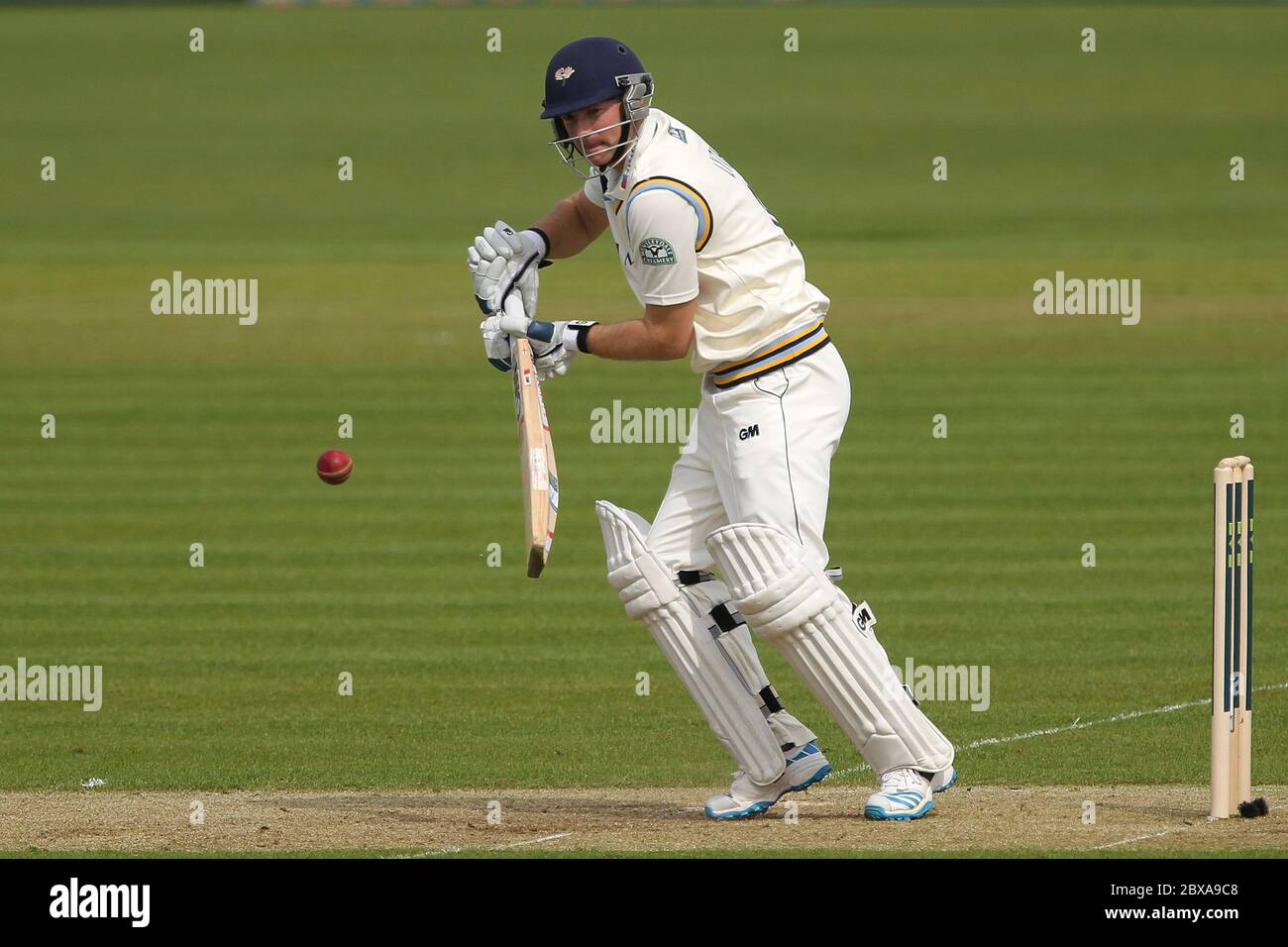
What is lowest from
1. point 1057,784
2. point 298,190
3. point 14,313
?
point 1057,784

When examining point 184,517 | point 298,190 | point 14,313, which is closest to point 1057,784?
point 184,517

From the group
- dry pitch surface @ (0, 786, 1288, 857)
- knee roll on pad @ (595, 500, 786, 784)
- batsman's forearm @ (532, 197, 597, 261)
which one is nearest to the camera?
dry pitch surface @ (0, 786, 1288, 857)

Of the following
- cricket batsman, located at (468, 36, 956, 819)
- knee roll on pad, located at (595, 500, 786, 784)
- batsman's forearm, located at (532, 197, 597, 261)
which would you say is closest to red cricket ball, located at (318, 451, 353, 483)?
batsman's forearm, located at (532, 197, 597, 261)

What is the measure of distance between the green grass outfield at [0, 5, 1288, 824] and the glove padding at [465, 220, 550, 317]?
6.50 ft

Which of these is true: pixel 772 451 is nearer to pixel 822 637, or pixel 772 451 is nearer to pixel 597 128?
pixel 822 637

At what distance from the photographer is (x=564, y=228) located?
24.9 ft

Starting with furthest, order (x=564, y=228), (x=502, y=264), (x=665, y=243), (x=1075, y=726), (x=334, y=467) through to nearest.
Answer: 1. (x=334, y=467)
2. (x=1075, y=726)
3. (x=564, y=228)
4. (x=502, y=264)
5. (x=665, y=243)

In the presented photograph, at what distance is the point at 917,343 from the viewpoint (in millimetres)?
23281

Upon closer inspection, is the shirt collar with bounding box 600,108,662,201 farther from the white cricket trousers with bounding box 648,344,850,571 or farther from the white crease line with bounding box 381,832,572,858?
the white crease line with bounding box 381,832,572,858

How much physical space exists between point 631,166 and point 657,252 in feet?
1.15

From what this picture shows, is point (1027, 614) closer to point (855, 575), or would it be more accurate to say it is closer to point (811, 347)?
point (855, 575)

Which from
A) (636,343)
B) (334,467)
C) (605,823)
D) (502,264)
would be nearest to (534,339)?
(502,264)

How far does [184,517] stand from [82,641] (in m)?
4.02

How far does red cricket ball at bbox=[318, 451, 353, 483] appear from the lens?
30.9ft
